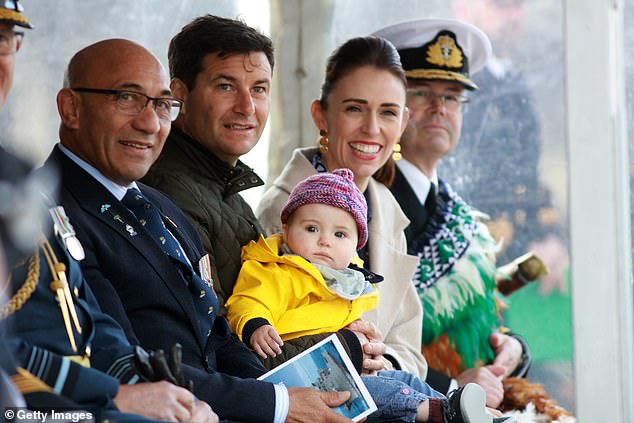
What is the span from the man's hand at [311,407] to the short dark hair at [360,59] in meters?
1.65

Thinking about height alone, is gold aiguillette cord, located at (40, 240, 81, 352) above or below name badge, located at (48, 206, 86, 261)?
below

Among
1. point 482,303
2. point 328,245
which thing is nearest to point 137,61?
point 328,245

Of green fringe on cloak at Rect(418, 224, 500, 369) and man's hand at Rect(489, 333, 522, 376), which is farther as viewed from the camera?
man's hand at Rect(489, 333, 522, 376)

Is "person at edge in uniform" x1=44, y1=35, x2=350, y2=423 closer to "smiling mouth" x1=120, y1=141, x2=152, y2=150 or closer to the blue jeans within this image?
"smiling mouth" x1=120, y1=141, x2=152, y2=150

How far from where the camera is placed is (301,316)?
10.6 ft

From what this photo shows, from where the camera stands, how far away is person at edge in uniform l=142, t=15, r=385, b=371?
3.36 metres

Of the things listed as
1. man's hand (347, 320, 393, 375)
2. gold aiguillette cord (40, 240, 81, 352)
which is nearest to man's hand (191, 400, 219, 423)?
gold aiguillette cord (40, 240, 81, 352)

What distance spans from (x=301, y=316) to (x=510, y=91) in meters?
2.44

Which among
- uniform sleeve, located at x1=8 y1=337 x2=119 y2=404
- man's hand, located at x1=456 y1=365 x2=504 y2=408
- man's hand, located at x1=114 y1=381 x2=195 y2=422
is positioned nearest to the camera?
uniform sleeve, located at x1=8 y1=337 x2=119 y2=404

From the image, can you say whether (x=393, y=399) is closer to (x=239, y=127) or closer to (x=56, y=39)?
(x=239, y=127)

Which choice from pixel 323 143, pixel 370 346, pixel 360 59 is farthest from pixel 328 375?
pixel 360 59

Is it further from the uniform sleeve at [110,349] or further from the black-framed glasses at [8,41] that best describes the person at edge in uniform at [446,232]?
the black-framed glasses at [8,41]

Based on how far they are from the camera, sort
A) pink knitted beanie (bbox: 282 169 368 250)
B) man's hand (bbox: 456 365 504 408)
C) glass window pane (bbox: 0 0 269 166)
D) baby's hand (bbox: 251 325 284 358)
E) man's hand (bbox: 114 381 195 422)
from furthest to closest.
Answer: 1. man's hand (bbox: 456 365 504 408)
2. glass window pane (bbox: 0 0 269 166)
3. pink knitted beanie (bbox: 282 169 368 250)
4. baby's hand (bbox: 251 325 284 358)
5. man's hand (bbox: 114 381 195 422)

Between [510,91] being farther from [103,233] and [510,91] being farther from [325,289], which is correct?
[103,233]
